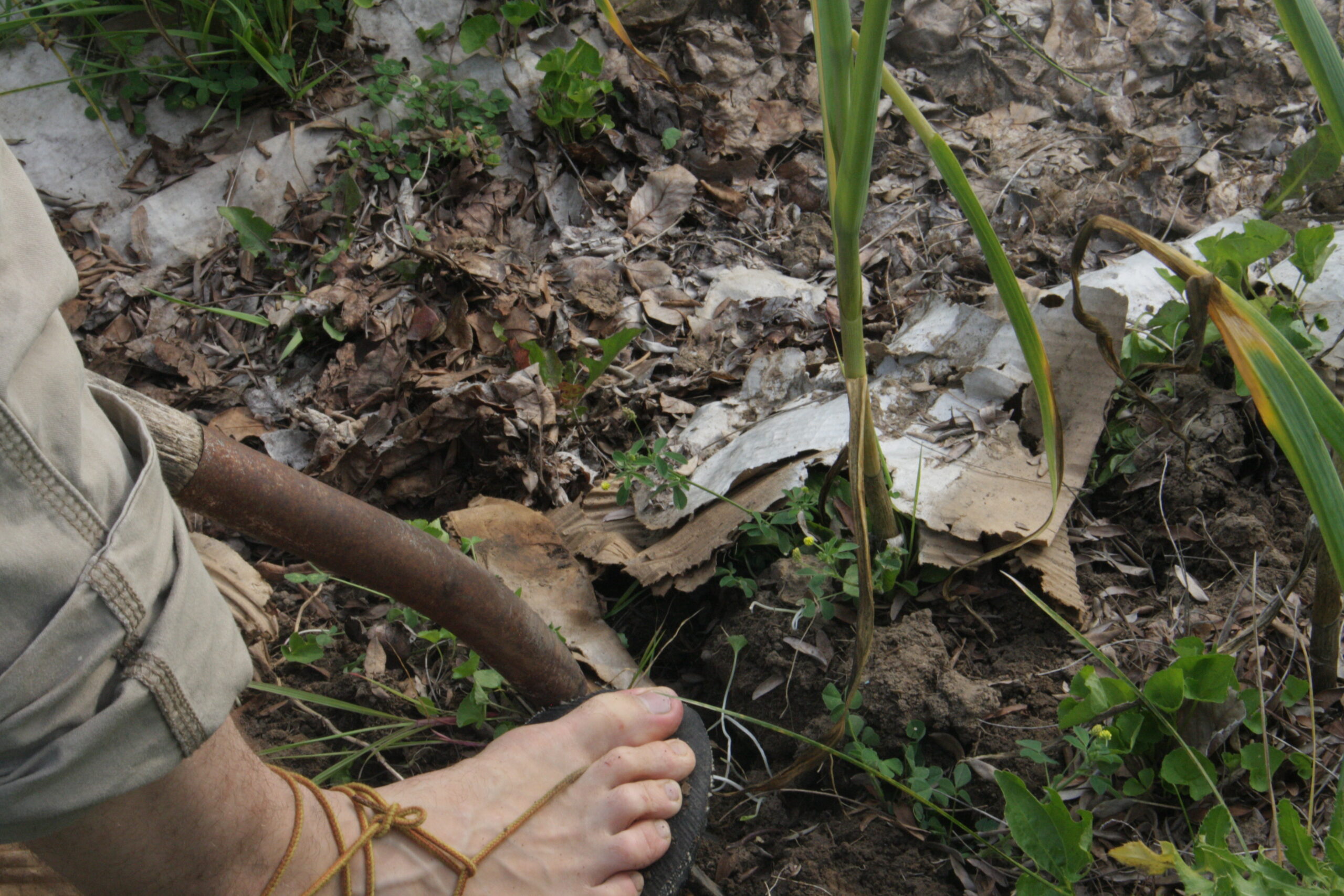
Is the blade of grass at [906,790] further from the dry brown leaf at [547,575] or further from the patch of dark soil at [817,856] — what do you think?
the dry brown leaf at [547,575]

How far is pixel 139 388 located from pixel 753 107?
2026 mm

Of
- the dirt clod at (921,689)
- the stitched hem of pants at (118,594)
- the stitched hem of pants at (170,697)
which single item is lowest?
the dirt clod at (921,689)

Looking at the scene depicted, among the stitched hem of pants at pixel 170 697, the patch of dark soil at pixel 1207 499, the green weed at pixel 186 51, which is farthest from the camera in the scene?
the green weed at pixel 186 51

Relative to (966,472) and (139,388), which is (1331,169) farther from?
(139,388)

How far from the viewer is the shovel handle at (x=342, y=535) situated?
1206mm

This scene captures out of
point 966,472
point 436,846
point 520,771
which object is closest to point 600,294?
point 966,472

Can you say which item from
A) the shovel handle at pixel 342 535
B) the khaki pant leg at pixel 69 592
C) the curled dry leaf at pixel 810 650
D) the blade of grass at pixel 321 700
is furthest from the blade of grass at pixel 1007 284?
the blade of grass at pixel 321 700

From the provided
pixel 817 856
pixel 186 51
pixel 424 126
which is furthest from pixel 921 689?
pixel 186 51

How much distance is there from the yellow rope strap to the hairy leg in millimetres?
11

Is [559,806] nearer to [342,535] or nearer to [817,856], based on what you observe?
[817,856]

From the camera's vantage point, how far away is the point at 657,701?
154cm

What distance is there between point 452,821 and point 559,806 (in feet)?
0.61

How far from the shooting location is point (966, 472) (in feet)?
5.44

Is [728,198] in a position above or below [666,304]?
above
